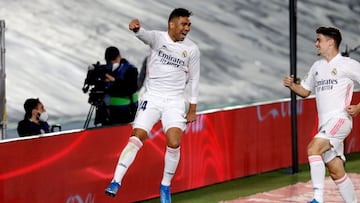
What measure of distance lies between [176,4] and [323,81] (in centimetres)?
859

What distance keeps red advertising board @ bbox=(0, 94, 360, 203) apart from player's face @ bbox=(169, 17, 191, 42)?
1097 mm

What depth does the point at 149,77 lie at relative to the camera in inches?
320

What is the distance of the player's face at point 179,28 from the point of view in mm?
7969

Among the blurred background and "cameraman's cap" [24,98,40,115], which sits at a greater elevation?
the blurred background

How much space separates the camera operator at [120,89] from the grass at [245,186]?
131cm

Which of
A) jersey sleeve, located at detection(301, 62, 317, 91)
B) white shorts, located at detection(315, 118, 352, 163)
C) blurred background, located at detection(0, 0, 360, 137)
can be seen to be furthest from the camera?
A: blurred background, located at detection(0, 0, 360, 137)

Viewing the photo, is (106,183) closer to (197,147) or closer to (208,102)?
(197,147)

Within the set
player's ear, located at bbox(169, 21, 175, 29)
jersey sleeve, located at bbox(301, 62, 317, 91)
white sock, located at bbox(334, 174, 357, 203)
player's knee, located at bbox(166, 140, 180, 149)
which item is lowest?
white sock, located at bbox(334, 174, 357, 203)

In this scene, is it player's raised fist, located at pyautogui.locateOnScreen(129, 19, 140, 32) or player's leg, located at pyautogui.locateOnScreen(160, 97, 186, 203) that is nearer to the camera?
player's raised fist, located at pyautogui.locateOnScreen(129, 19, 140, 32)

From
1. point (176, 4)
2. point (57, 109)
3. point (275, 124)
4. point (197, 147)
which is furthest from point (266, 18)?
point (197, 147)

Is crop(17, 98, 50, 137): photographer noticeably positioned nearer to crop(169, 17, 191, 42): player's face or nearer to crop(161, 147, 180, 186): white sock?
crop(161, 147, 180, 186): white sock

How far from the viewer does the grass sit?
30.5 feet

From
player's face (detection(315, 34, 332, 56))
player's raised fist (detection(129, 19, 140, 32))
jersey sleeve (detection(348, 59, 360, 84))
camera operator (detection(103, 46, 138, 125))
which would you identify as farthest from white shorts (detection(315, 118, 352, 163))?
camera operator (detection(103, 46, 138, 125))

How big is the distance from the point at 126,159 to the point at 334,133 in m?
1.68
